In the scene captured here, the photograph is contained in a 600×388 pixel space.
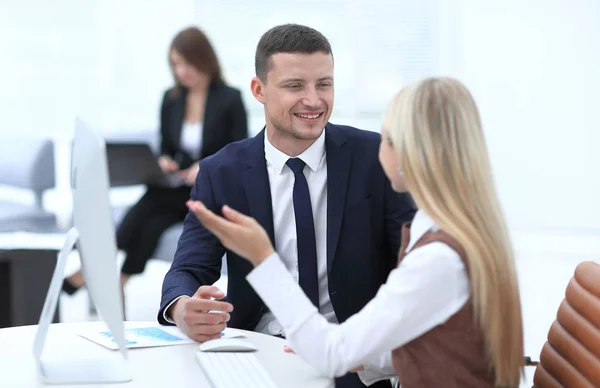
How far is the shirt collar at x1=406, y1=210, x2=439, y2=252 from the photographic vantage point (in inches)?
59.7

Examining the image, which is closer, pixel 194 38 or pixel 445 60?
pixel 194 38

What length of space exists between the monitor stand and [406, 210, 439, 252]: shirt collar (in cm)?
56

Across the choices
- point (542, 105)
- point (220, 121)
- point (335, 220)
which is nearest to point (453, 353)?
point (335, 220)

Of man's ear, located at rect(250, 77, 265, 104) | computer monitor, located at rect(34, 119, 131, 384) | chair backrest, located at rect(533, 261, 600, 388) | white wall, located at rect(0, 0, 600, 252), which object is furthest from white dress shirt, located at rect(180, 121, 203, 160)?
chair backrest, located at rect(533, 261, 600, 388)

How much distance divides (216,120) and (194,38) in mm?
470

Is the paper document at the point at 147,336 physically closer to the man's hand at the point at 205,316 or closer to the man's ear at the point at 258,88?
the man's hand at the point at 205,316

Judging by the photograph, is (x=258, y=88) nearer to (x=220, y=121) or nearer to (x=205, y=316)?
(x=205, y=316)

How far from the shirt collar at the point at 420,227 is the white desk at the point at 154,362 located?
0.30 meters

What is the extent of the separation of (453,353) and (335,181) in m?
0.73

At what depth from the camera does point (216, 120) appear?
4.86m

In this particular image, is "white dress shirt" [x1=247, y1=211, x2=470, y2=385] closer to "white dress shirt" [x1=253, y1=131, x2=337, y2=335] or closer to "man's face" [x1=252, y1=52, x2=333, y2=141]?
"white dress shirt" [x1=253, y1=131, x2=337, y2=335]

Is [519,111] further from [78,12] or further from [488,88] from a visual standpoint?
[78,12]

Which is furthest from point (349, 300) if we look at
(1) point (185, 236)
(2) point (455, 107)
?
(2) point (455, 107)

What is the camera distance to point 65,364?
169 centimetres
